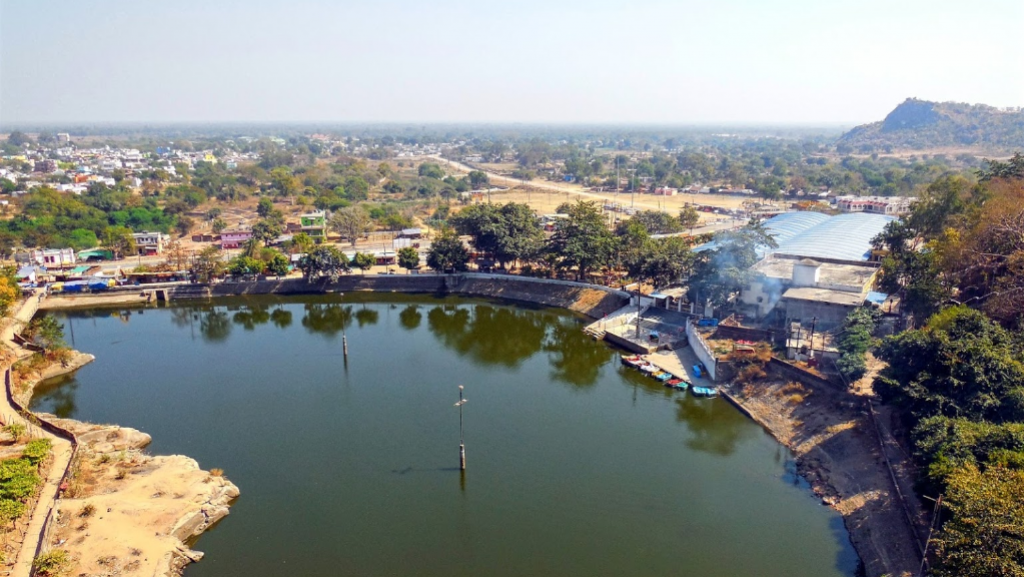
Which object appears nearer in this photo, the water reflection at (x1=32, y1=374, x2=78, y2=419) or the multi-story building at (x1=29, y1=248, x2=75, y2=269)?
the water reflection at (x1=32, y1=374, x2=78, y2=419)

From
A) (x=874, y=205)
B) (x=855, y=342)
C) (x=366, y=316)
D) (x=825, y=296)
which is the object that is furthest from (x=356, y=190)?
(x=855, y=342)

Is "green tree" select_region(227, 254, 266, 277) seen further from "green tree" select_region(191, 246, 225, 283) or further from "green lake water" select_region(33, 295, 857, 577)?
"green lake water" select_region(33, 295, 857, 577)

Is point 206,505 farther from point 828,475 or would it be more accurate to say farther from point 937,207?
point 937,207

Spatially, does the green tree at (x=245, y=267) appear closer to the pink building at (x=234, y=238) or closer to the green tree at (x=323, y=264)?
the green tree at (x=323, y=264)

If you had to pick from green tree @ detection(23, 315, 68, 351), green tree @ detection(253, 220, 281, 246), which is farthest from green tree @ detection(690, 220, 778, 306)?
green tree @ detection(253, 220, 281, 246)

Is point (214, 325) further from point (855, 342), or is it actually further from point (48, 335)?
point (855, 342)
